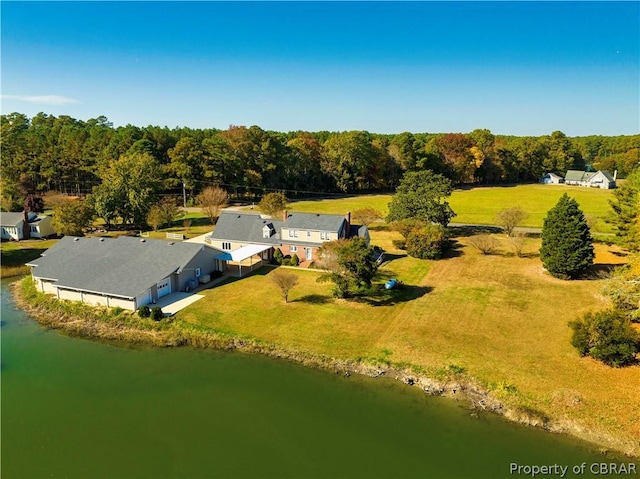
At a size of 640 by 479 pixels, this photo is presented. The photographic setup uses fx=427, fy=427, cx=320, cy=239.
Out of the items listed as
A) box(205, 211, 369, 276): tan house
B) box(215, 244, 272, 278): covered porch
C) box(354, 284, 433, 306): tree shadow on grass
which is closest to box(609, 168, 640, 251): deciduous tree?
box(354, 284, 433, 306): tree shadow on grass

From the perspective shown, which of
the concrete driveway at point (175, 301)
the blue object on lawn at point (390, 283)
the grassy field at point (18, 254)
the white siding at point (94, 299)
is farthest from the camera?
the grassy field at point (18, 254)

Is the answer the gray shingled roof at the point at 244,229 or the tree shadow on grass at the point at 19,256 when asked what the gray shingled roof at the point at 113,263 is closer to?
the gray shingled roof at the point at 244,229

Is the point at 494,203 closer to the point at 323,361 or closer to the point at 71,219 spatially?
the point at 323,361

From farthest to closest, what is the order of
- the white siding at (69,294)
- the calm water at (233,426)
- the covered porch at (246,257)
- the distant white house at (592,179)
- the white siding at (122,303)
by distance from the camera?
the distant white house at (592,179)
the covered porch at (246,257)
the white siding at (69,294)
the white siding at (122,303)
the calm water at (233,426)

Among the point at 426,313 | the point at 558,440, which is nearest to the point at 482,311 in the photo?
the point at 426,313

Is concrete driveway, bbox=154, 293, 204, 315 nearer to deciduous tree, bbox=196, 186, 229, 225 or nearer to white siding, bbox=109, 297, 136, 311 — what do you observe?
white siding, bbox=109, 297, 136, 311

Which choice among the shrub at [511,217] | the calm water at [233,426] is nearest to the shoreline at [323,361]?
the calm water at [233,426]

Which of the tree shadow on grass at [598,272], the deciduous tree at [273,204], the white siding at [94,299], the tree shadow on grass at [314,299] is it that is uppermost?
the deciduous tree at [273,204]
